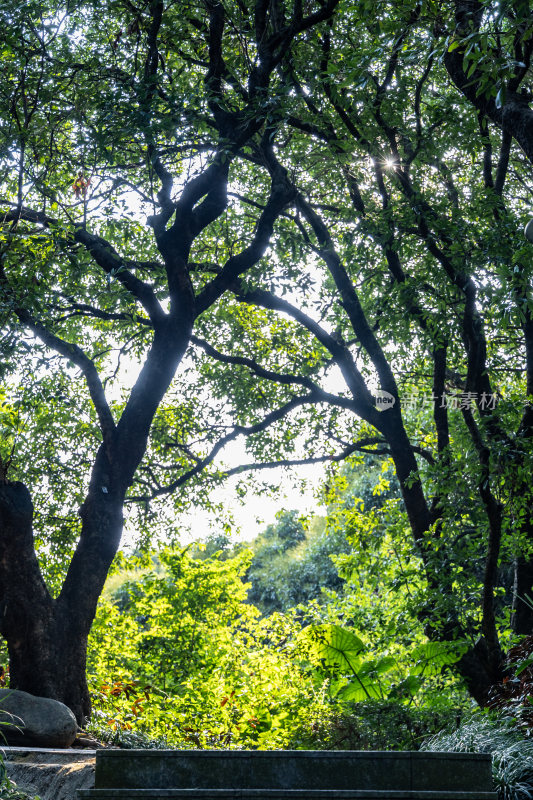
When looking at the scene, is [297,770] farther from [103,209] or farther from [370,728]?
[103,209]

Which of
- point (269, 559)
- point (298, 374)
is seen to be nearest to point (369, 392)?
point (298, 374)

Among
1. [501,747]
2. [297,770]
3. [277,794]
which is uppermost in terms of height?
[501,747]

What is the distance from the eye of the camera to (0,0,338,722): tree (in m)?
6.71

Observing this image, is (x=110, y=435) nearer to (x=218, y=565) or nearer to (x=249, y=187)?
(x=249, y=187)

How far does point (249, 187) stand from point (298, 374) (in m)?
2.91

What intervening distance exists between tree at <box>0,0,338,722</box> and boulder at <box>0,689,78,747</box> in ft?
1.23

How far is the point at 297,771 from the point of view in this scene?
4.09 m

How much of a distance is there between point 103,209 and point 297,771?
6201mm

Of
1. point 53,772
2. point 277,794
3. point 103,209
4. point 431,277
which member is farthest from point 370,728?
point 103,209

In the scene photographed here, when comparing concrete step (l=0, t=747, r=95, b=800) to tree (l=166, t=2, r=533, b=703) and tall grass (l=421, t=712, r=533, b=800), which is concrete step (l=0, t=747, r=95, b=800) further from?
tree (l=166, t=2, r=533, b=703)

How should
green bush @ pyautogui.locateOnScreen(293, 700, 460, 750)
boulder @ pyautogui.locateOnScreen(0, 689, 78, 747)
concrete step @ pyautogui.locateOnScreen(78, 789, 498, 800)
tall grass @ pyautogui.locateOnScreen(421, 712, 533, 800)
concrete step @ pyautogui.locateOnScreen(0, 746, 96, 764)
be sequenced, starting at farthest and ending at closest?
green bush @ pyautogui.locateOnScreen(293, 700, 460, 750)
boulder @ pyautogui.locateOnScreen(0, 689, 78, 747)
concrete step @ pyautogui.locateOnScreen(0, 746, 96, 764)
tall grass @ pyautogui.locateOnScreen(421, 712, 533, 800)
concrete step @ pyautogui.locateOnScreen(78, 789, 498, 800)

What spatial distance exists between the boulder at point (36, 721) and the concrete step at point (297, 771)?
2182 mm

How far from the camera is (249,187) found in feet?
36.8

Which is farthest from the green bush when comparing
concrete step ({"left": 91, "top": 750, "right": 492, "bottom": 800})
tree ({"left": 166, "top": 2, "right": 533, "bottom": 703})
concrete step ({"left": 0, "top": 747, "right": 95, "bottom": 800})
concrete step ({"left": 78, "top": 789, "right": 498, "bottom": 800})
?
concrete step ({"left": 78, "top": 789, "right": 498, "bottom": 800})
